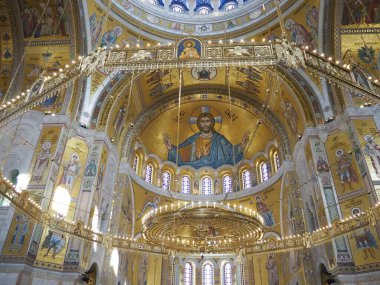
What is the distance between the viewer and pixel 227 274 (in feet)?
62.0

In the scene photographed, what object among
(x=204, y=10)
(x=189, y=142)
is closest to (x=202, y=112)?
(x=189, y=142)

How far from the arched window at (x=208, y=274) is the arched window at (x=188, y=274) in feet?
2.21

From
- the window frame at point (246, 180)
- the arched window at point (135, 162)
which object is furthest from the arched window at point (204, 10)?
the window frame at point (246, 180)

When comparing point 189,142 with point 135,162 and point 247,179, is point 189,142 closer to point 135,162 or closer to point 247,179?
point 135,162

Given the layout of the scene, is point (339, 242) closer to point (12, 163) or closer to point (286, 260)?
point (286, 260)

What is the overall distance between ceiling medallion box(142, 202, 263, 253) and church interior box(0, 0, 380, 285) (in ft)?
0.21

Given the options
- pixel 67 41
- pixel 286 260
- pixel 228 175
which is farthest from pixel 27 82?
pixel 286 260

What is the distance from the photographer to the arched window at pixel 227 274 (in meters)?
18.7

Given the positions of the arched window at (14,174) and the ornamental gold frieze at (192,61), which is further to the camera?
the arched window at (14,174)

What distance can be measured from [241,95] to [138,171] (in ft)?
23.5

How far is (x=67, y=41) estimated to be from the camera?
1436cm

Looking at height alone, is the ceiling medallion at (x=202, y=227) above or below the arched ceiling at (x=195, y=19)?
below

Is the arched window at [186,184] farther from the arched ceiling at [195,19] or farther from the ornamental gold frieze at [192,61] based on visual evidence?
the ornamental gold frieze at [192,61]

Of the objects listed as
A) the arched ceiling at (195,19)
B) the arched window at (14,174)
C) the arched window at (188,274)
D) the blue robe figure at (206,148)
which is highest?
the arched ceiling at (195,19)
